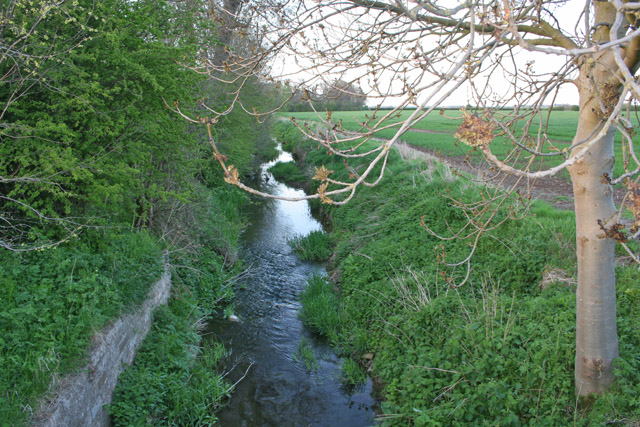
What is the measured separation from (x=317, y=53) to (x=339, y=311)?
5029 millimetres

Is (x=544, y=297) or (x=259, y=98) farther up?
(x=259, y=98)

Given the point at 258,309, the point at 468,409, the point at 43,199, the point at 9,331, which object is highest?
the point at 43,199

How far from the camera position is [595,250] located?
3506 millimetres

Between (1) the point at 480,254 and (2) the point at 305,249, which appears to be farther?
(2) the point at 305,249

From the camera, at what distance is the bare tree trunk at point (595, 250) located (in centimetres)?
344

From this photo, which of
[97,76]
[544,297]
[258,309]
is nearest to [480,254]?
[544,297]

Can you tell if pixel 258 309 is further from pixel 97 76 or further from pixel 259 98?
pixel 259 98

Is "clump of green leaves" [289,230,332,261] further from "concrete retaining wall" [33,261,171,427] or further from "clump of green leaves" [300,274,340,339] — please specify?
"concrete retaining wall" [33,261,171,427]

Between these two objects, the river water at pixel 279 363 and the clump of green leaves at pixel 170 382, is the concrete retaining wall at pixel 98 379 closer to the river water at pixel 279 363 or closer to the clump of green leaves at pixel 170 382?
the clump of green leaves at pixel 170 382

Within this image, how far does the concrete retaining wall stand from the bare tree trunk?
4.41 m

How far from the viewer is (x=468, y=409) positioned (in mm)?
4379

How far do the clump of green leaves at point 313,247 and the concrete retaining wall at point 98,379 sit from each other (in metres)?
5.08

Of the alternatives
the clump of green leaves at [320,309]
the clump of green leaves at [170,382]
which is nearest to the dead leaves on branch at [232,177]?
the clump of green leaves at [170,382]

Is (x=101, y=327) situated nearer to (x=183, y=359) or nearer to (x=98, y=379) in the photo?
(x=98, y=379)
